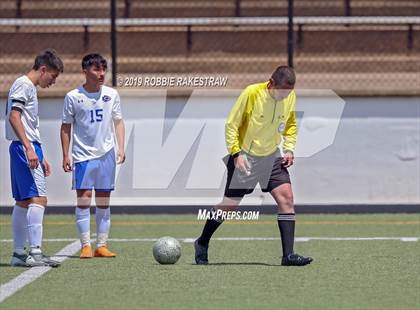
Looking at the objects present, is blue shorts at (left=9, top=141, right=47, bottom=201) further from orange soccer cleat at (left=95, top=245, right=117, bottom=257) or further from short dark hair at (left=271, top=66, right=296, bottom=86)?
short dark hair at (left=271, top=66, right=296, bottom=86)

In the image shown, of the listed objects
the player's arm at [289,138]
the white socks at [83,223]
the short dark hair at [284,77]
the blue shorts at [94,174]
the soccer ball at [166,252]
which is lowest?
the soccer ball at [166,252]

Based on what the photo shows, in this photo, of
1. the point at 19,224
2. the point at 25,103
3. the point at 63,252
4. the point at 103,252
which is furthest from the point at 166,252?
→ the point at 25,103

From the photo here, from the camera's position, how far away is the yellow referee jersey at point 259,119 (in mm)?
9672

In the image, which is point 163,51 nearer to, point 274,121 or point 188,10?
point 188,10

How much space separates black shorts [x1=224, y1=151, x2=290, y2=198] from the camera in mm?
9758

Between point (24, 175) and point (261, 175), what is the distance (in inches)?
83.3

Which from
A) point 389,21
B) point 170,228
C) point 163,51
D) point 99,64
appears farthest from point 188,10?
point 99,64

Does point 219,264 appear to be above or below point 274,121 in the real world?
below

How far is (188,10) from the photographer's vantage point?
21.8 meters

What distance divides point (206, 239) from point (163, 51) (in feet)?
33.5

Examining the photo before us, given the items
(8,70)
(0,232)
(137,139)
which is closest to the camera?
(0,232)

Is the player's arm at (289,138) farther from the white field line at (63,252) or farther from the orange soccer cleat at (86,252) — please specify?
the white field line at (63,252)

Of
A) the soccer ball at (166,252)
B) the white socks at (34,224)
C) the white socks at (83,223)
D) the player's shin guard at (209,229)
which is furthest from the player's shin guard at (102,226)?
the player's shin guard at (209,229)

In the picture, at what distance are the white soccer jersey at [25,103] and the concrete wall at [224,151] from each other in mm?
5052
